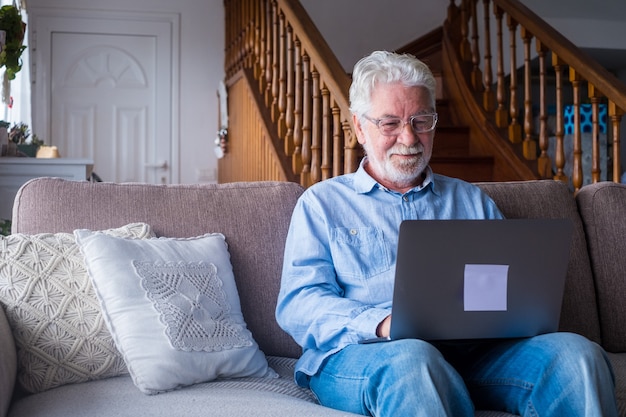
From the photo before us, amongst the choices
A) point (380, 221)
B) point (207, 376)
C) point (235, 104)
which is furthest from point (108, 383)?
point (235, 104)

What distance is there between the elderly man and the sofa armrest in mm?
568

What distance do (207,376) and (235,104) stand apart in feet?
12.2

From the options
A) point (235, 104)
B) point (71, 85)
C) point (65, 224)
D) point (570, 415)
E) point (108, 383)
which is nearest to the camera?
point (570, 415)

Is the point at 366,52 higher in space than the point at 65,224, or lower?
higher

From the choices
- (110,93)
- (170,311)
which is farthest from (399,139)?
(110,93)

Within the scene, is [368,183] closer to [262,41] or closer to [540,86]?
[540,86]

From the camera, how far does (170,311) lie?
1692mm

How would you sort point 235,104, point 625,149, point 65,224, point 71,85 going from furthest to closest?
point 625,149 < point 71,85 < point 235,104 < point 65,224

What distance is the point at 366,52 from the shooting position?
6062 millimetres

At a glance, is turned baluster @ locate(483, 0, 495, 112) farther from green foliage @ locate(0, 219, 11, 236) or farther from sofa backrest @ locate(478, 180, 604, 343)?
green foliage @ locate(0, 219, 11, 236)

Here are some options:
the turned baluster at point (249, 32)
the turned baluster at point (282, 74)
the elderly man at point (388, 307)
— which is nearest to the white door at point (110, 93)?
the turned baluster at point (249, 32)

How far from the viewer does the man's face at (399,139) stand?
6.07 ft

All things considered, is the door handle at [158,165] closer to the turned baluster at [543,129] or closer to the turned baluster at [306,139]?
the turned baluster at [306,139]

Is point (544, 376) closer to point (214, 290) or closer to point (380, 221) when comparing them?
point (380, 221)
